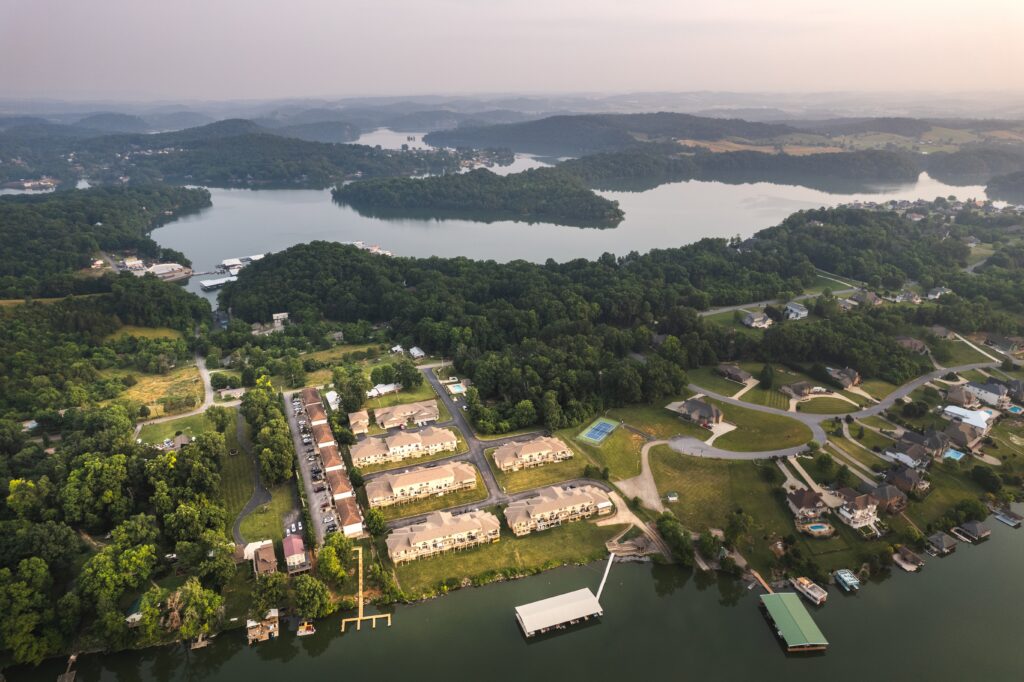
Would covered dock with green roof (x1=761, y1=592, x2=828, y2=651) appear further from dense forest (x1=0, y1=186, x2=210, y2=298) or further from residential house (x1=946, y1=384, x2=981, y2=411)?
dense forest (x1=0, y1=186, x2=210, y2=298)

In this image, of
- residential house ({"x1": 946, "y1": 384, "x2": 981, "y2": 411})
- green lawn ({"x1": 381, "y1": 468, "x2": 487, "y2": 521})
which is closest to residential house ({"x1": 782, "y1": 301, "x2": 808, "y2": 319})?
residential house ({"x1": 946, "y1": 384, "x2": 981, "y2": 411})

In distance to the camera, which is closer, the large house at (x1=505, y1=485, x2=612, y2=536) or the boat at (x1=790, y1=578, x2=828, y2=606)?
the boat at (x1=790, y1=578, x2=828, y2=606)

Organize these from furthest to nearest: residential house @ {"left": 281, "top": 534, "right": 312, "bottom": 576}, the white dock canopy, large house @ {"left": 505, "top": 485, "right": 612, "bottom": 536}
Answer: large house @ {"left": 505, "top": 485, "right": 612, "bottom": 536}, residential house @ {"left": 281, "top": 534, "right": 312, "bottom": 576}, the white dock canopy

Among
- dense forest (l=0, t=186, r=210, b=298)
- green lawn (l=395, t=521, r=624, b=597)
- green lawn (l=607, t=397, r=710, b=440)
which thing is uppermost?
dense forest (l=0, t=186, r=210, b=298)

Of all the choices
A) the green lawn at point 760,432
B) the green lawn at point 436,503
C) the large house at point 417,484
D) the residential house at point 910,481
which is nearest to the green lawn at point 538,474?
the green lawn at point 436,503

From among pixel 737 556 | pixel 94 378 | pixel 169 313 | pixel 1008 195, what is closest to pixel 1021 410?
pixel 737 556


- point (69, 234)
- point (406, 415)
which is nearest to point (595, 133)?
point (69, 234)
